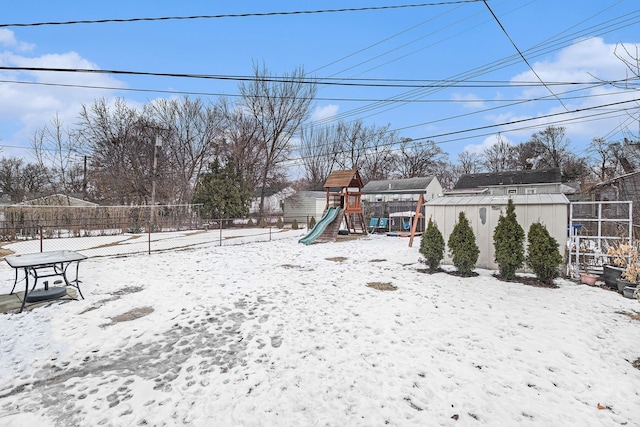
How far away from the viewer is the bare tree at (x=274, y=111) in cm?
2848

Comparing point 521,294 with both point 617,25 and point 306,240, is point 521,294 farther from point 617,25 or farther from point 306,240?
point 306,240

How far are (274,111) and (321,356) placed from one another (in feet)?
92.1

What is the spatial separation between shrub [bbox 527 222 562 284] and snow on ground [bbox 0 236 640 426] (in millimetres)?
481

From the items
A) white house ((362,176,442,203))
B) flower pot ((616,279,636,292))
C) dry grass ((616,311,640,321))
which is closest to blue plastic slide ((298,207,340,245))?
flower pot ((616,279,636,292))

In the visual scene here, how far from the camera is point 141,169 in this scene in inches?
979

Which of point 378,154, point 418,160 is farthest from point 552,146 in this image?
point 378,154

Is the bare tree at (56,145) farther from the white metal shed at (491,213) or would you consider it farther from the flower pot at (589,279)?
the flower pot at (589,279)

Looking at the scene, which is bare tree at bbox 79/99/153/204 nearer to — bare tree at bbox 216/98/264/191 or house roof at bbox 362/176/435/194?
bare tree at bbox 216/98/264/191

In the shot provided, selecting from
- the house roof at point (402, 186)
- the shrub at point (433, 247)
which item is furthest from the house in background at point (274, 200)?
the shrub at point (433, 247)

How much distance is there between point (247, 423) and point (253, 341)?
1.42 metres

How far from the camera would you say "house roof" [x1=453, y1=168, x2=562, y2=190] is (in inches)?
984

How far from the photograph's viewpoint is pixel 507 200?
24.8 ft

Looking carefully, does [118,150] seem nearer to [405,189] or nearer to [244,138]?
[244,138]

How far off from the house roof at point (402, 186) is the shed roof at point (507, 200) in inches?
750
